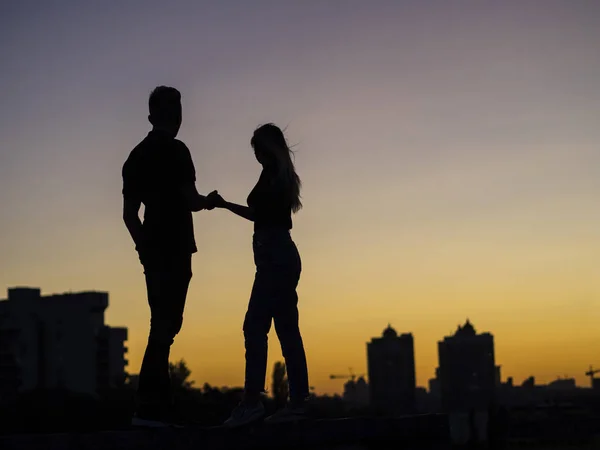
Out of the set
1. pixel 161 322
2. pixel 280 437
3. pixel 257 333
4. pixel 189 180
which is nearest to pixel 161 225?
pixel 189 180

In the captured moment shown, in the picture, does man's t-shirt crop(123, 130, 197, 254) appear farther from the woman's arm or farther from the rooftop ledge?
the rooftop ledge

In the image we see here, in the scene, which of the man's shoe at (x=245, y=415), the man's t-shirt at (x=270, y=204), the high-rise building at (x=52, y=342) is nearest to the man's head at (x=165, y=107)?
the man's t-shirt at (x=270, y=204)

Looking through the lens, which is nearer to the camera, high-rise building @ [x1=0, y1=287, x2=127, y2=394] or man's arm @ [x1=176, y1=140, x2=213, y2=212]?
man's arm @ [x1=176, y1=140, x2=213, y2=212]

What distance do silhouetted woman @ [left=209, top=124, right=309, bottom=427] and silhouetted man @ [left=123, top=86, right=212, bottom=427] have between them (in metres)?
0.53

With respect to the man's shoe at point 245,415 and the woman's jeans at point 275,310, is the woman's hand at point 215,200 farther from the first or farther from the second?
the man's shoe at point 245,415

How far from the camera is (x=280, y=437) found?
9359mm

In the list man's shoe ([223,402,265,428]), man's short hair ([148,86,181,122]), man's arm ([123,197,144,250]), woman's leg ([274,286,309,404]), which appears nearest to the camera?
man's shoe ([223,402,265,428])

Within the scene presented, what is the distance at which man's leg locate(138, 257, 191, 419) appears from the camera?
9.30m

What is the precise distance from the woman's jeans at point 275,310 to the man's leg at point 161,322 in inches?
31.0

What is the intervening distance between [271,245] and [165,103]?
161 centimetres

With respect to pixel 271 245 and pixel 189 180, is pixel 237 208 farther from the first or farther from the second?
pixel 189 180

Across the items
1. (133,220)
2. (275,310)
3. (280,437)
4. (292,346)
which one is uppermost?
(133,220)

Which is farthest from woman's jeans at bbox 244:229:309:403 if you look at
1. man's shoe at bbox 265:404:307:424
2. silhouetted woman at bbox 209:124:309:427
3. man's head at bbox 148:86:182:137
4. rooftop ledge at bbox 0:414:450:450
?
man's head at bbox 148:86:182:137

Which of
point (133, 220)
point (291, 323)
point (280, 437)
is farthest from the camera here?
point (291, 323)
